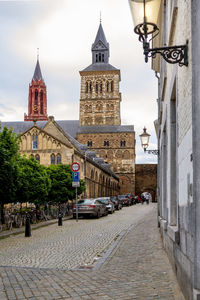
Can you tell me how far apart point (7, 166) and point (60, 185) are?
48.5 feet

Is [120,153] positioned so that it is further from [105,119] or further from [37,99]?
[37,99]

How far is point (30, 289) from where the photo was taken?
5.43 meters

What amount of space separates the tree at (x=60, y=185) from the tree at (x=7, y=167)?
39.9 ft

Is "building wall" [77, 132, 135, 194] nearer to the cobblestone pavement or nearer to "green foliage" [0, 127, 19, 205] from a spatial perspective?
"green foliage" [0, 127, 19, 205]

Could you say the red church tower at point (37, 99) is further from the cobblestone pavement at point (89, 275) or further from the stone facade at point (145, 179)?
the cobblestone pavement at point (89, 275)

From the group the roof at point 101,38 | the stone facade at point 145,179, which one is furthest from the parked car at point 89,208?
the roof at point 101,38

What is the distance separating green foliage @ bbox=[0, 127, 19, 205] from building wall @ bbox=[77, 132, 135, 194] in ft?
196

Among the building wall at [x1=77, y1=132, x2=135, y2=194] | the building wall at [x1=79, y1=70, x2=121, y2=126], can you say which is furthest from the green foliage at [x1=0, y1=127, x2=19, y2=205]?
the building wall at [x1=79, y1=70, x2=121, y2=126]

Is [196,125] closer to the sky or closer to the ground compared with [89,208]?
closer to the sky

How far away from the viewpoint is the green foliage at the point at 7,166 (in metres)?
14.4

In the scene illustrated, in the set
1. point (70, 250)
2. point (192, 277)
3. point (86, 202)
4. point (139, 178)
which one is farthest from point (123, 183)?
point (192, 277)

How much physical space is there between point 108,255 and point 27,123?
68.2m

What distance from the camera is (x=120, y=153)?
76.2 metres

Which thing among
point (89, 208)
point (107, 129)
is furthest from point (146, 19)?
point (107, 129)
